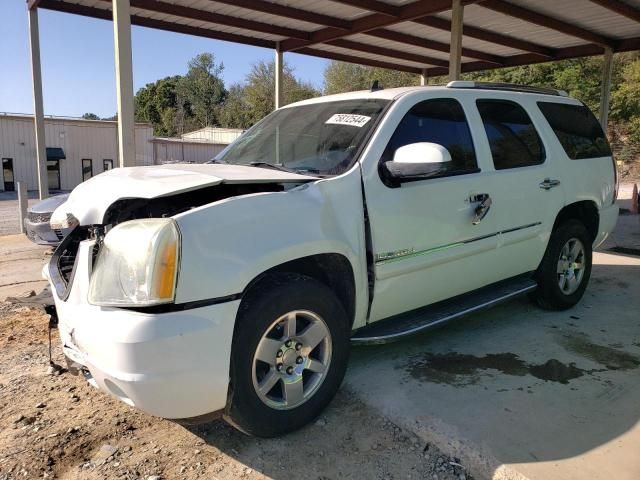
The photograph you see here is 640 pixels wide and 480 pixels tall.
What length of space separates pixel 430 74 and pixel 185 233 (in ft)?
48.3

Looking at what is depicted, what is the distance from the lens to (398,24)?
1050 centimetres

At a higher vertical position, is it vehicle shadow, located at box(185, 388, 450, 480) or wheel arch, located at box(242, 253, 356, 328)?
wheel arch, located at box(242, 253, 356, 328)

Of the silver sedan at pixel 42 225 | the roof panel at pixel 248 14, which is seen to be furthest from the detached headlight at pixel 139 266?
the roof panel at pixel 248 14

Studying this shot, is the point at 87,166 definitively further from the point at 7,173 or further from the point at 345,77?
the point at 345,77

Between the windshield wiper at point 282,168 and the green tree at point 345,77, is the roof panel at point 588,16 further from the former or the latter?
the green tree at point 345,77

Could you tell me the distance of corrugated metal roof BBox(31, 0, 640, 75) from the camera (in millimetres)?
9148

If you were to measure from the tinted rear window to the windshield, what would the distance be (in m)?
2.08

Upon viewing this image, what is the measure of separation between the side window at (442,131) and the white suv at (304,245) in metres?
0.01

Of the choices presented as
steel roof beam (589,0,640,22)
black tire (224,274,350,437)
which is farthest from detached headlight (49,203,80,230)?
steel roof beam (589,0,640,22)

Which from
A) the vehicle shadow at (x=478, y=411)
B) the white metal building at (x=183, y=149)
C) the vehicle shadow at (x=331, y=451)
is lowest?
the vehicle shadow at (x=331, y=451)

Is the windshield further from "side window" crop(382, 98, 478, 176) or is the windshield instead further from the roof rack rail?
the roof rack rail

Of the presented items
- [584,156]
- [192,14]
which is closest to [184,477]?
[584,156]

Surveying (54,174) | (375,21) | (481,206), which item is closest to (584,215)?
(481,206)

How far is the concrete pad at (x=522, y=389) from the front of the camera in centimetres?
264
